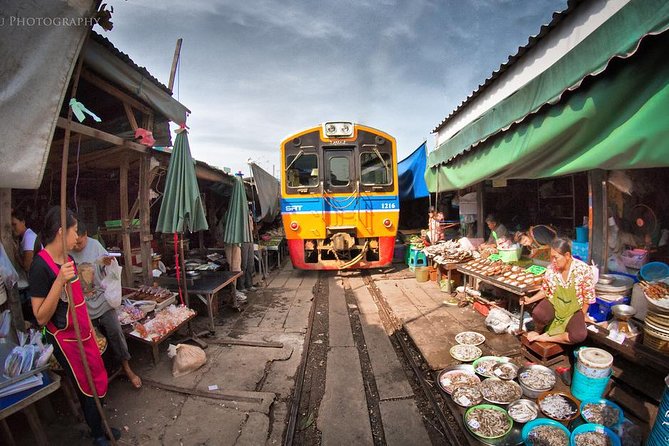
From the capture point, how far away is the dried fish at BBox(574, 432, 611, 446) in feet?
7.28

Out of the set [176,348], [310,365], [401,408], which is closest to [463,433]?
[401,408]

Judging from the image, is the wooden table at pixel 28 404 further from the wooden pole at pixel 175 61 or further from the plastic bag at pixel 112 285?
the wooden pole at pixel 175 61

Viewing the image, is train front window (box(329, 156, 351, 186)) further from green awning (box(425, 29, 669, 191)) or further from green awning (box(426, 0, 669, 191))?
green awning (box(425, 29, 669, 191))

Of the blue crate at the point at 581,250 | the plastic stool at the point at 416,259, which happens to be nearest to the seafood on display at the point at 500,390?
the blue crate at the point at 581,250

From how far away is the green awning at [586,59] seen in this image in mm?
1991

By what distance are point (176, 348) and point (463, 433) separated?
3.17 metres

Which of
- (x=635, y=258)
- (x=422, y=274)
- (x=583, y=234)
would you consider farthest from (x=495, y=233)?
(x=635, y=258)

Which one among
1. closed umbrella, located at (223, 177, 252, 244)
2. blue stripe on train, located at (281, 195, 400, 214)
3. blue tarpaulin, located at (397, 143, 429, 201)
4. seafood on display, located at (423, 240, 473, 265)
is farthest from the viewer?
blue tarpaulin, located at (397, 143, 429, 201)

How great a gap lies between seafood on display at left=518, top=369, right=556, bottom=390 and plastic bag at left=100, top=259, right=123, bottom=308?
4078mm

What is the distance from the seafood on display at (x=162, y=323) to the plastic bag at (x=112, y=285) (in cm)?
74

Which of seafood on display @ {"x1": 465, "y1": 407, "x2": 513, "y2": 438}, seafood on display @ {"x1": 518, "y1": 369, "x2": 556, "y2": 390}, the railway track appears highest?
seafood on display @ {"x1": 518, "y1": 369, "x2": 556, "y2": 390}

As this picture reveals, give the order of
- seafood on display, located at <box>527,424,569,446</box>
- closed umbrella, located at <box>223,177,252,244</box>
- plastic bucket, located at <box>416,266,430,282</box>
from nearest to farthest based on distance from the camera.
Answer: seafood on display, located at <box>527,424,569,446</box> < closed umbrella, located at <box>223,177,252,244</box> < plastic bucket, located at <box>416,266,430,282</box>

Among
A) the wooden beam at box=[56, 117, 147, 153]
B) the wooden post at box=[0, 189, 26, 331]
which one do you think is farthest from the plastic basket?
the wooden post at box=[0, 189, 26, 331]

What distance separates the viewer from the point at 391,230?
7.25 metres
